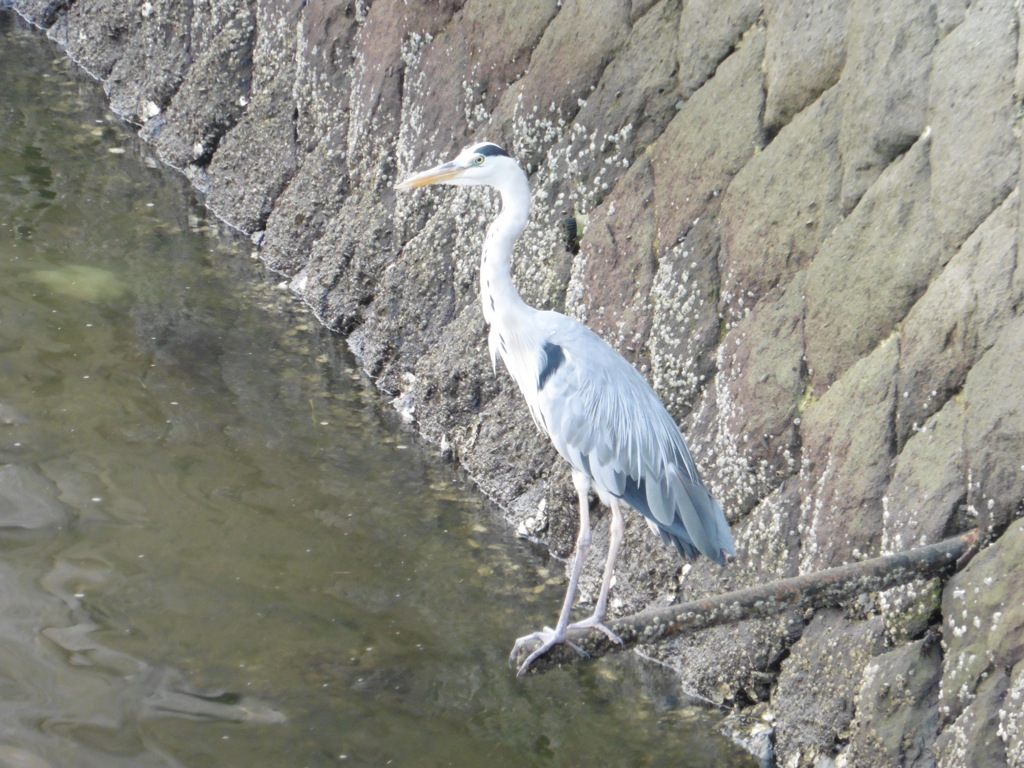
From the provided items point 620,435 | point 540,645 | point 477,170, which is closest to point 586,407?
point 620,435

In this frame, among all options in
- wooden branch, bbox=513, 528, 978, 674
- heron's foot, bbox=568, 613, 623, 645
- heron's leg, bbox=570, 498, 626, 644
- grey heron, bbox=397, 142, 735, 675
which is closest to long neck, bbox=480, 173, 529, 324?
grey heron, bbox=397, 142, 735, 675

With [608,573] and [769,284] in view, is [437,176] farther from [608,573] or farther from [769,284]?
[608,573]

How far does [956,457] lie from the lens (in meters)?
3.58

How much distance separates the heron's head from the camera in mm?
4301

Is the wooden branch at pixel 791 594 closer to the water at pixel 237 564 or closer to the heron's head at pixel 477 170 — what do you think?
the water at pixel 237 564

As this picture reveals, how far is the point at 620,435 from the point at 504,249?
2.64ft

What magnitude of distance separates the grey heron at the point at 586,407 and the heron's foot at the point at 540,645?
0.01 meters

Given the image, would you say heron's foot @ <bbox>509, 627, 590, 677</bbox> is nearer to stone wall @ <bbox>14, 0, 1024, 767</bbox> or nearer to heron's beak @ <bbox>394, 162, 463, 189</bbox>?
Answer: stone wall @ <bbox>14, 0, 1024, 767</bbox>

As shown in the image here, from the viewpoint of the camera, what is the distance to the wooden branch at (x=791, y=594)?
11.1 feet

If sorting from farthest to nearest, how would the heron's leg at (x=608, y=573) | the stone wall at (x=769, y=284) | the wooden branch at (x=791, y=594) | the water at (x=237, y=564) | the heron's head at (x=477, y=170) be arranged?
the heron's head at (x=477, y=170), the heron's leg at (x=608, y=573), the water at (x=237, y=564), the stone wall at (x=769, y=284), the wooden branch at (x=791, y=594)

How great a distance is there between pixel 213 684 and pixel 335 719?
447 mm

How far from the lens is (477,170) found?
14.3 feet

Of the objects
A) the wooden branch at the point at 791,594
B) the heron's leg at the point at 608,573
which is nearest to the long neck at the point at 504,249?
the heron's leg at the point at 608,573

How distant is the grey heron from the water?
18.3 inches
